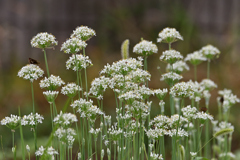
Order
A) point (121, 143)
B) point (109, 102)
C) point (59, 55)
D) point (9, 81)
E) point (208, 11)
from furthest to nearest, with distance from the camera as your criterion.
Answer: point (208, 11), point (59, 55), point (9, 81), point (109, 102), point (121, 143)

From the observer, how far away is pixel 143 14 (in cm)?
856

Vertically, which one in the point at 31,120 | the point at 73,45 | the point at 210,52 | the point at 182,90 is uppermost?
the point at 210,52

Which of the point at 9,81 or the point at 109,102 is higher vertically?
the point at 9,81

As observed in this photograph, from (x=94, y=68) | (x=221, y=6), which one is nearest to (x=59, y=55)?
(x=94, y=68)

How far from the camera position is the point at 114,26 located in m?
8.28

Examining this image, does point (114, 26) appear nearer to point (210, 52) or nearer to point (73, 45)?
point (210, 52)

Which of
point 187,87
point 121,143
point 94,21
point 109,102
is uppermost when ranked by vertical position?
point 94,21

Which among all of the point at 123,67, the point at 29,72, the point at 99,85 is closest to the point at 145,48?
the point at 123,67

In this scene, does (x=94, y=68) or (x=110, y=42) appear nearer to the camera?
(x=94, y=68)

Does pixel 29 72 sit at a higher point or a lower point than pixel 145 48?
lower

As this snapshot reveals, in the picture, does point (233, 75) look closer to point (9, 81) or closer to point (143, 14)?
point (143, 14)

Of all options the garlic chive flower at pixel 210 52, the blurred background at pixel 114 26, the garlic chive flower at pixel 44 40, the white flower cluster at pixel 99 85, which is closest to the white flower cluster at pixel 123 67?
the white flower cluster at pixel 99 85

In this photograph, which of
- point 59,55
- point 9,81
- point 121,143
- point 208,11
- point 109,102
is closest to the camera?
point 121,143

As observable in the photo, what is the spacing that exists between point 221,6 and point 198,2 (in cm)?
75
